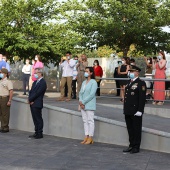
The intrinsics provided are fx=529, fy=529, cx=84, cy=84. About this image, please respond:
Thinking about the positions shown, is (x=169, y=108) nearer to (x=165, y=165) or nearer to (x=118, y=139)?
(x=118, y=139)

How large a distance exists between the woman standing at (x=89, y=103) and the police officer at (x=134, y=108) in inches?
42.6

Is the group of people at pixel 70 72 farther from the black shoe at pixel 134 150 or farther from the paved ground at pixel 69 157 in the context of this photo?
the black shoe at pixel 134 150

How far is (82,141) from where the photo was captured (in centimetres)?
1288

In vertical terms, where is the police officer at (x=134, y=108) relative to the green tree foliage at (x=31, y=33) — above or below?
below

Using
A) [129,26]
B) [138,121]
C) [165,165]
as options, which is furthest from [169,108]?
[129,26]

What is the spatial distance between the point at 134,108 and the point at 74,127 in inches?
108

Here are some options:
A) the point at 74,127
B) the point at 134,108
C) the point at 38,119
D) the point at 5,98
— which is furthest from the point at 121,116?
the point at 5,98

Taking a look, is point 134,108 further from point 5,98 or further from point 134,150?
point 5,98

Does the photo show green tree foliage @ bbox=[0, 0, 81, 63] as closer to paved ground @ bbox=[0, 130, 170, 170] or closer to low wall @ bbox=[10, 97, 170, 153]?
low wall @ bbox=[10, 97, 170, 153]

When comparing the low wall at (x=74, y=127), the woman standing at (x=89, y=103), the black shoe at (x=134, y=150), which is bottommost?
the black shoe at (x=134, y=150)

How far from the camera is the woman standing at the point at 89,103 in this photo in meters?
12.1

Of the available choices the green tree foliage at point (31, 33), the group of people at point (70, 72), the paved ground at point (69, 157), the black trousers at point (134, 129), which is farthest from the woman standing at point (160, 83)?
the green tree foliage at point (31, 33)

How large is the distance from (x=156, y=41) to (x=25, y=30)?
7.82 meters

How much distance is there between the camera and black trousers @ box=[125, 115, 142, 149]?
1106cm
